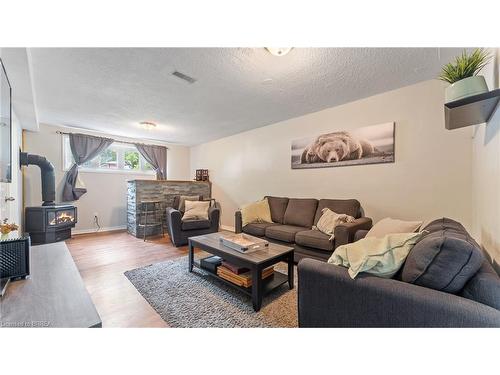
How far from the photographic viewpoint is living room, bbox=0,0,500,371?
0.95m

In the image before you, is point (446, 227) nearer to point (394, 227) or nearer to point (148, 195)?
point (394, 227)

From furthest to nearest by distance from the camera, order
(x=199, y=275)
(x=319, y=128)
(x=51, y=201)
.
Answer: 1. (x=51, y=201)
2. (x=319, y=128)
3. (x=199, y=275)

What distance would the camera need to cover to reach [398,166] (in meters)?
2.54

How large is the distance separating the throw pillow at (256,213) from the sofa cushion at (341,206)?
823 millimetres

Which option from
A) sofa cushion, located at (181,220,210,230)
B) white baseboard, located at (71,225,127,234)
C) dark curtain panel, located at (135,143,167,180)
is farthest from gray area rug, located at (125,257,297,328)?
dark curtain panel, located at (135,143,167,180)

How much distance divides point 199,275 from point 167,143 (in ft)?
14.0

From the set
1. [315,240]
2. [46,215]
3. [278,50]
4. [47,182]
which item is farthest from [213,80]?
[46,215]

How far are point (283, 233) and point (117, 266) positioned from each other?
217cm

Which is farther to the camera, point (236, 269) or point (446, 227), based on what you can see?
point (236, 269)

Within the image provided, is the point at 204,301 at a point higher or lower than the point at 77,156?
lower

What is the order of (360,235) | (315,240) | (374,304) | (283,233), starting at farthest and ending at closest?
(283,233) → (315,240) → (360,235) → (374,304)

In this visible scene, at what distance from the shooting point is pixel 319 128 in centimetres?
329
